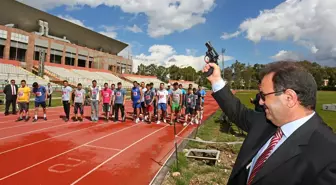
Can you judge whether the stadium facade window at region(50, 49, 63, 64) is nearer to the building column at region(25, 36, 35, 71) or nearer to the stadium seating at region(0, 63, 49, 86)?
the building column at region(25, 36, 35, 71)

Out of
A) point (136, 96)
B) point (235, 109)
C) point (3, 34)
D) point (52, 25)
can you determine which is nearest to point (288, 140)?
point (235, 109)

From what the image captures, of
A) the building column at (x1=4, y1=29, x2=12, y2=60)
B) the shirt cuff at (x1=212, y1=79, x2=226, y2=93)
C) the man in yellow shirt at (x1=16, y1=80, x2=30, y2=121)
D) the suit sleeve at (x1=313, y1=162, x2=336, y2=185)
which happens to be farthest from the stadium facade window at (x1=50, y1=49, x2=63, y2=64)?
the suit sleeve at (x1=313, y1=162, x2=336, y2=185)

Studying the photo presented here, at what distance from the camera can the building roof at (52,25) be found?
43.7m

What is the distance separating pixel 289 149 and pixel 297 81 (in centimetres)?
42

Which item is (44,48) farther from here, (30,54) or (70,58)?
(70,58)

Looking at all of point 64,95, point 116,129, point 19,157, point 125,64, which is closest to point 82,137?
point 116,129

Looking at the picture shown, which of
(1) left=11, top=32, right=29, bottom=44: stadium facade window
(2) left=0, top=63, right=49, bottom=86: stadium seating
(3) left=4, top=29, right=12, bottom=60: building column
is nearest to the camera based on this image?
(2) left=0, top=63, right=49, bottom=86: stadium seating

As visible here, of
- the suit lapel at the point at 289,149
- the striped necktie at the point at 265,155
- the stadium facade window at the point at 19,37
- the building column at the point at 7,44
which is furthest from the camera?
the stadium facade window at the point at 19,37

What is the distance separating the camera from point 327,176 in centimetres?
117

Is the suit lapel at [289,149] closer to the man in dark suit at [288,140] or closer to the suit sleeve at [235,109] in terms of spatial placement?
the man in dark suit at [288,140]

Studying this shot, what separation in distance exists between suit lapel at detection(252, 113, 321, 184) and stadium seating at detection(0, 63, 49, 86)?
31729 millimetres

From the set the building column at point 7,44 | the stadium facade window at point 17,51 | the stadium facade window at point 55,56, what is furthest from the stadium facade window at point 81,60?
the building column at point 7,44

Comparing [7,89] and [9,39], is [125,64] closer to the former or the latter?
[9,39]

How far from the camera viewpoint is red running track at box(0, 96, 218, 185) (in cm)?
493
